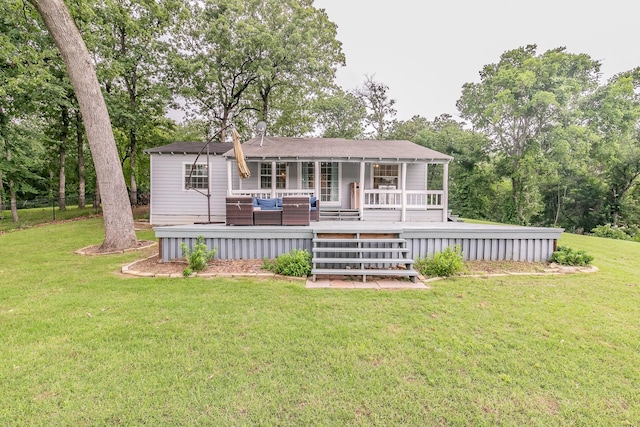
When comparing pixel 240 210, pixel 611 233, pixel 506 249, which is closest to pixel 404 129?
pixel 611 233

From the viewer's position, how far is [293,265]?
500 cm

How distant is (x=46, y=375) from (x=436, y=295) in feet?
14.8

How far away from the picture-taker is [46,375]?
226 cm

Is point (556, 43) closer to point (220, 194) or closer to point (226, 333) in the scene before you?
point (220, 194)

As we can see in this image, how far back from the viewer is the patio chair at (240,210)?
6.50 meters

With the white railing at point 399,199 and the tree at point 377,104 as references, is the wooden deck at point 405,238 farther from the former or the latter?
the tree at point 377,104

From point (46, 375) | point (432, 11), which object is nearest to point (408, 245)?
point (46, 375)

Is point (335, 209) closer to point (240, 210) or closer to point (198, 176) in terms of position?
point (240, 210)

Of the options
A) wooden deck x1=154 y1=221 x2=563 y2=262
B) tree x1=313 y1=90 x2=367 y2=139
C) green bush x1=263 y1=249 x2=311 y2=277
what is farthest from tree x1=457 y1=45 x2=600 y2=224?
green bush x1=263 y1=249 x2=311 y2=277

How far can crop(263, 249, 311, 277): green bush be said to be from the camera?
4953 millimetres

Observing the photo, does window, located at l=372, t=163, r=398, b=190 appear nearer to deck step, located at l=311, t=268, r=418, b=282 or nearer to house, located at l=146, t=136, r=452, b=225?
house, located at l=146, t=136, r=452, b=225

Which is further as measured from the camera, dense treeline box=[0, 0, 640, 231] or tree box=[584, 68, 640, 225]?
tree box=[584, 68, 640, 225]

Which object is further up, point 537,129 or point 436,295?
point 537,129

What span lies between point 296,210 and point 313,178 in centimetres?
451
